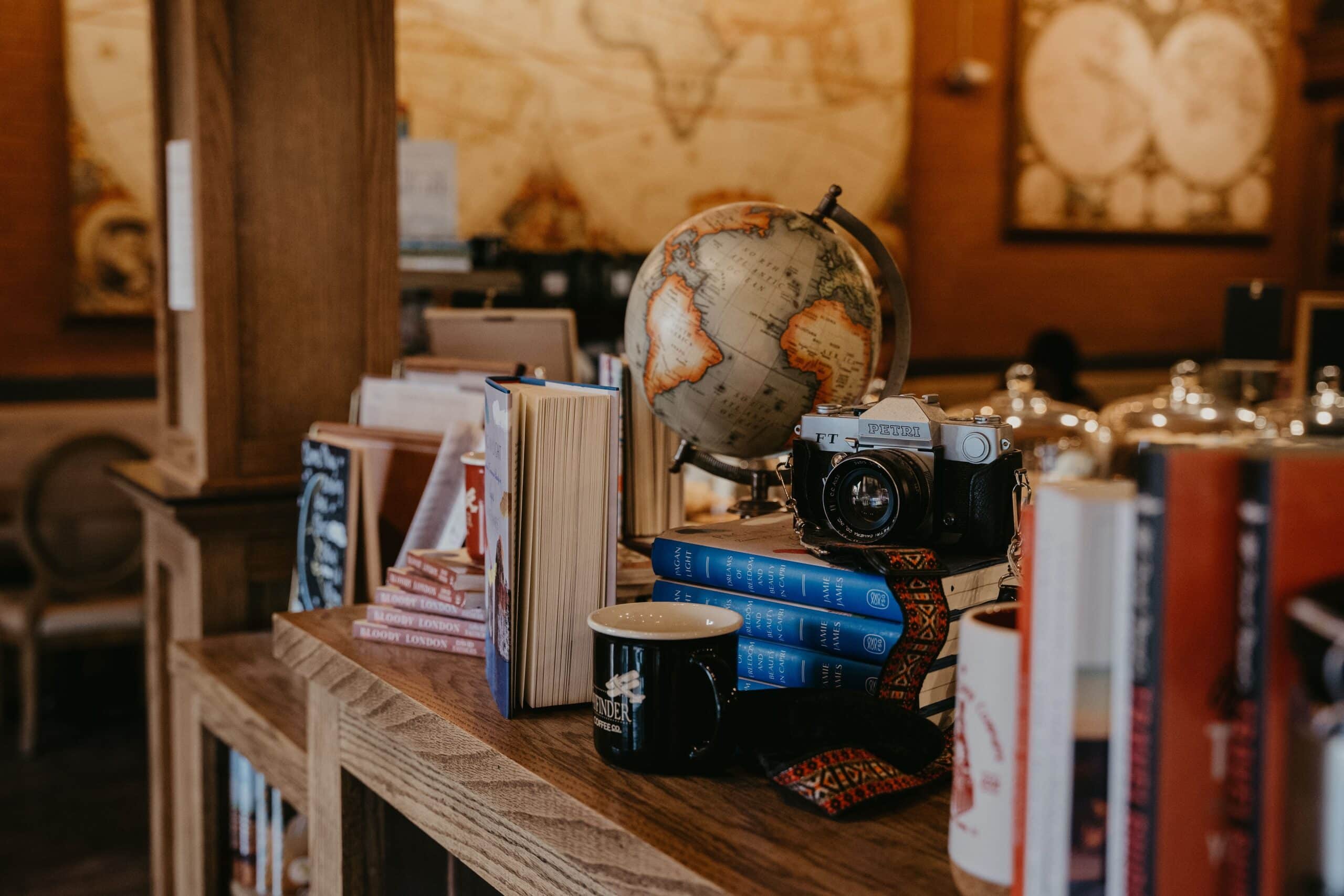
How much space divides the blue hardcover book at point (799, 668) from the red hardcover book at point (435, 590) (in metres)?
0.32

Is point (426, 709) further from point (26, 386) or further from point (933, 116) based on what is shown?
point (933, 116)

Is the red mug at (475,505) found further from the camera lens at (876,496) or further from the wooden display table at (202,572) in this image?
the wooden display table at (202,572)

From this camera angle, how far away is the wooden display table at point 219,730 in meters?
1.68

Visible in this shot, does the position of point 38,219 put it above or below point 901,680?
above

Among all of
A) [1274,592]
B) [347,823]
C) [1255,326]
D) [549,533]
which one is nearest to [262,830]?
[347,823]

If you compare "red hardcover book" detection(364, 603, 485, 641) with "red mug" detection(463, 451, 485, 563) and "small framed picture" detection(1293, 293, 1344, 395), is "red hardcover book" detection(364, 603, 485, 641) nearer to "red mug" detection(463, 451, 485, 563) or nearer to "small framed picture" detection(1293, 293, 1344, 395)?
"red mug" detection(463, 451, 485, 563)

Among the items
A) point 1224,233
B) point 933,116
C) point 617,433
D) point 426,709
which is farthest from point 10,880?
point 1224,233

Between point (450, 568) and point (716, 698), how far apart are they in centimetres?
44

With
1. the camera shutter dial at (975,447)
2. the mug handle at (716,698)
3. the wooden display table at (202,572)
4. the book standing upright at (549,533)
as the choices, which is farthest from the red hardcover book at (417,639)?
the wooden display table at (202,572)

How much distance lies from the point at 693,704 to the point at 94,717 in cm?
430

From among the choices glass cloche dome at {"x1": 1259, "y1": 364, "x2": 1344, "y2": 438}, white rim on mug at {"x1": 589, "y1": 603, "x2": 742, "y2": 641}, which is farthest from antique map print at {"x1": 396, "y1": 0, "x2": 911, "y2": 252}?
white rim on mug at {"x1": 589, "y1": 603, "x2": 742, "y2": 641}

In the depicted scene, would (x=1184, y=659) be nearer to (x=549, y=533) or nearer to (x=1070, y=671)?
(x=1070, y=671)

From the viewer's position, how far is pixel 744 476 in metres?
1.45

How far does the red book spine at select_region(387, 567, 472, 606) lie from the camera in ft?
4.05
